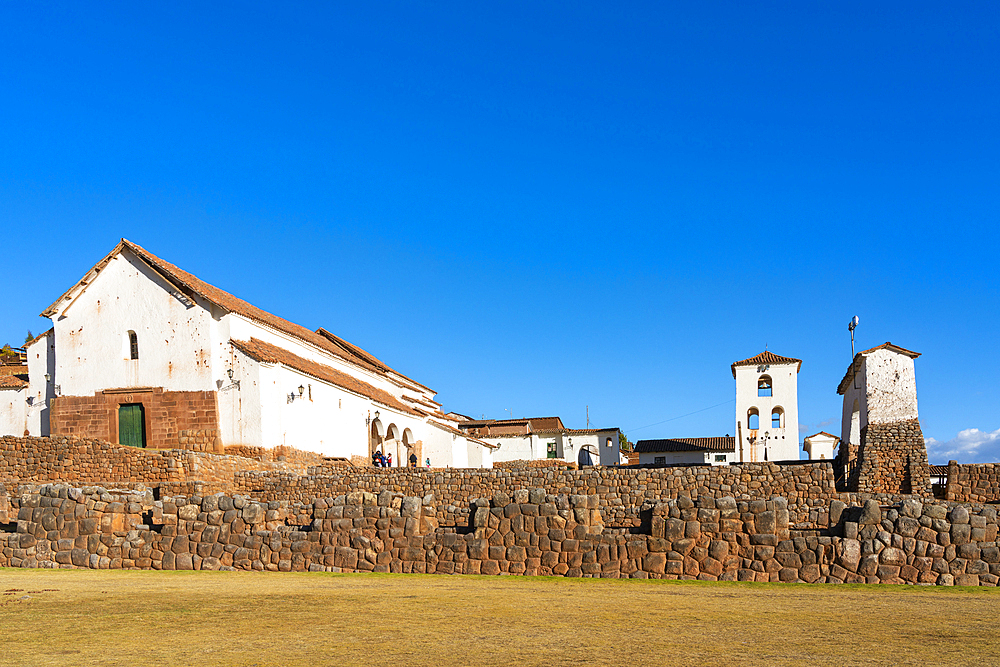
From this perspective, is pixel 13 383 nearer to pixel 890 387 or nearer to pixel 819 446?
pixel 890 387

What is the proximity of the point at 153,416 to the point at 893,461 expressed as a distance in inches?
1020

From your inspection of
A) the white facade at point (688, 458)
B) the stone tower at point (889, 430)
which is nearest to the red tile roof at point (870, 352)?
the stone tower at point (889, 430)

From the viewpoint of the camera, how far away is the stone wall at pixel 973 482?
27.0 m

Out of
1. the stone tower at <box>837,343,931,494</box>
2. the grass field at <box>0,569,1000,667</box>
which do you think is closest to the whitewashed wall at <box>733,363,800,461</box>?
the stone tower at <box>837,343,931,494</box>

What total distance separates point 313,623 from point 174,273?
27846mm

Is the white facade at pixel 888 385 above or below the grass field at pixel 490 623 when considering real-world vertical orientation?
above

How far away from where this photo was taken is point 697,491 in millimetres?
26828

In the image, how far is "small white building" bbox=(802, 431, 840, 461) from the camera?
5725cm

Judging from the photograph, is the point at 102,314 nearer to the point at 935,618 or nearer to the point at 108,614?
the point at 108,614

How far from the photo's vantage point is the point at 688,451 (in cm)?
5681

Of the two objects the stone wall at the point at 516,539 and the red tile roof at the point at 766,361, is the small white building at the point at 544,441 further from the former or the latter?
the stone wall at the point at 516,539

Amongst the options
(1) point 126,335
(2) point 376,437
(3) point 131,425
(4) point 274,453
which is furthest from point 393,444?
(1) point 126,335

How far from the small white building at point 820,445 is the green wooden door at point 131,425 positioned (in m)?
41.4

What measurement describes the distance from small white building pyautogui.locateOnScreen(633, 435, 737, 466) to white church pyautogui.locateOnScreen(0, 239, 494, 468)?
2689 centimetres
